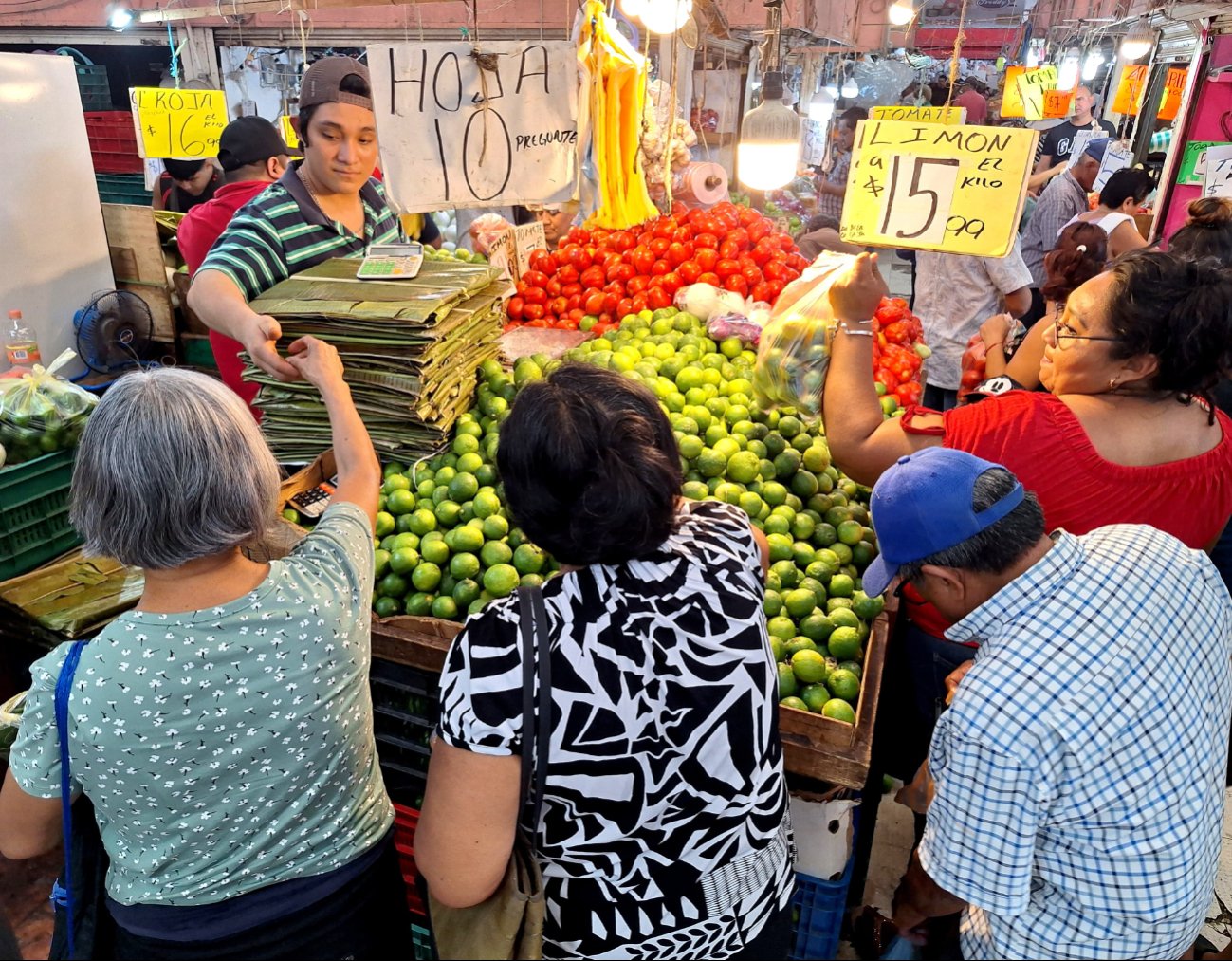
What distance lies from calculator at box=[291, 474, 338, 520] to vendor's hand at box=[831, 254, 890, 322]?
1.67m

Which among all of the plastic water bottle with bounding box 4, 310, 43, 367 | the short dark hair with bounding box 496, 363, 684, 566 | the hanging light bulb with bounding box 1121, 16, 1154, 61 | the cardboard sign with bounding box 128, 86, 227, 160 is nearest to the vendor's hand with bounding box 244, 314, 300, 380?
the short dark hair with bounding box 496, 363, 684, 566

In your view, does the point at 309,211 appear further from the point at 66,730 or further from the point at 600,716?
the point at 600,716

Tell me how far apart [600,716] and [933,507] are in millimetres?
760

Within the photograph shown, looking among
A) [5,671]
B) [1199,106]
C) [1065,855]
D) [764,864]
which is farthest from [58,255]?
[1199,106]

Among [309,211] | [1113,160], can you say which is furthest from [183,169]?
[1113,160]

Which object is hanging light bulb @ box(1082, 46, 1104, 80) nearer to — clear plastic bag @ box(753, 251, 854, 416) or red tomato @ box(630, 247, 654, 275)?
red tomato @ box(630, 247, 654, 275)

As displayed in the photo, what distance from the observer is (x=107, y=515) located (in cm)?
145

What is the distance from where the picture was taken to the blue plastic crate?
2219mm

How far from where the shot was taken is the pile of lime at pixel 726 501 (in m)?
2.33

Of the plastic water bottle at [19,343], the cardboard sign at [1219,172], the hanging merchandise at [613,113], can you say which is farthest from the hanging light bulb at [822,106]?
the plastic water bottle at [19,343]

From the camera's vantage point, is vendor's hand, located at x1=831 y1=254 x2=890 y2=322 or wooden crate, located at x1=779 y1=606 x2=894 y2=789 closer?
wooden crate, located at x1=779 y1=606 x2=894 y2=789

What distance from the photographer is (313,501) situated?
2613 mm

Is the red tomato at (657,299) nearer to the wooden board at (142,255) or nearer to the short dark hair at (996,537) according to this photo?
the short dark hair at (996,537)

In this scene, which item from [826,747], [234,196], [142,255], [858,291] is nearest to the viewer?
[826,747]
